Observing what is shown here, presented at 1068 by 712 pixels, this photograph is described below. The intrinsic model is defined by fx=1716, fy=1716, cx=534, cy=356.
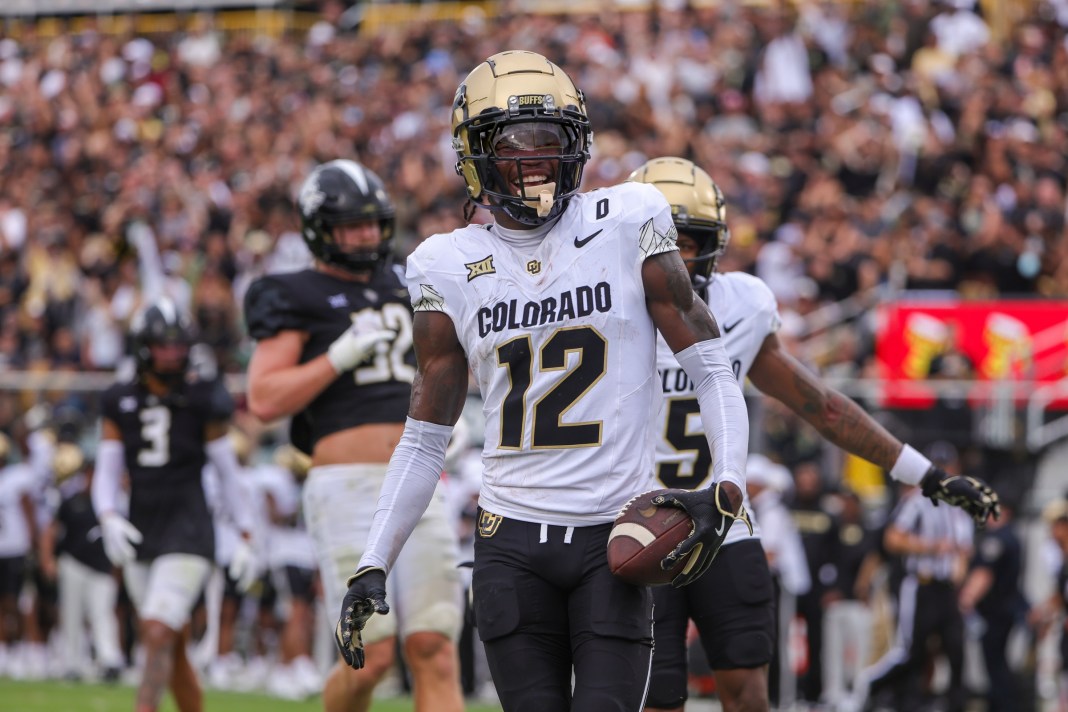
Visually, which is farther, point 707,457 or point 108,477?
point 108,477

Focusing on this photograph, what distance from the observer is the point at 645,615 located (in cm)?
434

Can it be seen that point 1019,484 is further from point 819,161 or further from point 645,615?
point 645,615

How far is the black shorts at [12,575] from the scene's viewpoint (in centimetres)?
1441

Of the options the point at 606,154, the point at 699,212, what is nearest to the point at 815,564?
the point at 606,154

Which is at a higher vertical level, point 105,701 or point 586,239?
point 586,239

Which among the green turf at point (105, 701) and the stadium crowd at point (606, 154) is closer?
the green turf at point (105, 701)

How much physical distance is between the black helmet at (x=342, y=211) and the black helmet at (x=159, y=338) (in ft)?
6.11

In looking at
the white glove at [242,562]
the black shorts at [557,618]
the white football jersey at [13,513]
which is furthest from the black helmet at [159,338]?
the white football jersey at [13,513]

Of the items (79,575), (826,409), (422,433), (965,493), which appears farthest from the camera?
(79,575)

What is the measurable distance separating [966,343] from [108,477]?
24.2 ft

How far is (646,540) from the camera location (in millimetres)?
4102

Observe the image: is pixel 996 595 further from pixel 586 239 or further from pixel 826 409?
pixel 586 239

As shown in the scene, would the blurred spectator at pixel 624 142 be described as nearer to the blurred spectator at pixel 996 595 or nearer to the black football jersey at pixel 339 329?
the blurred spectator at pixel 996 595

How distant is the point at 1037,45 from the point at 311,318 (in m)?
11.5
